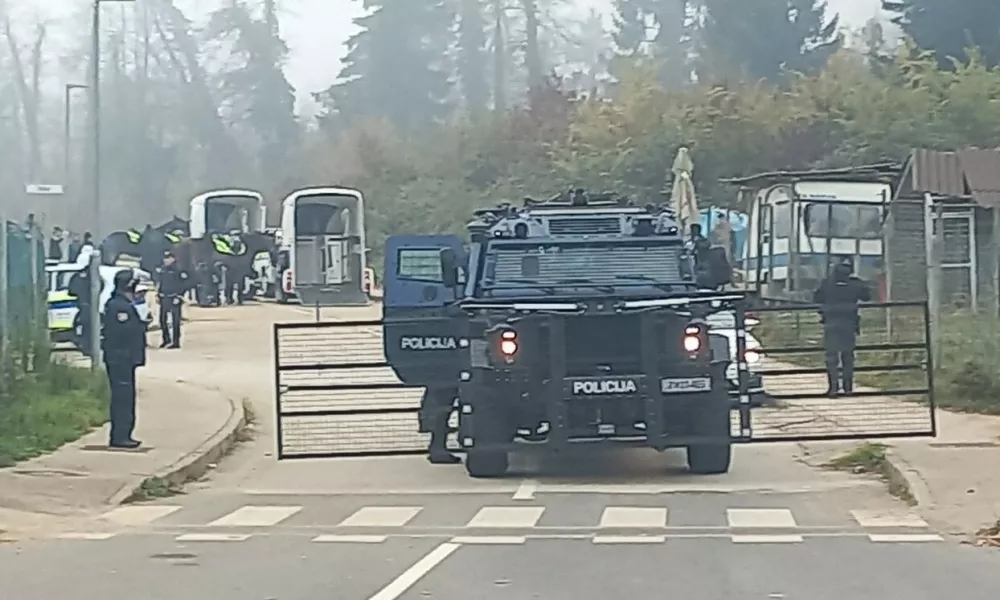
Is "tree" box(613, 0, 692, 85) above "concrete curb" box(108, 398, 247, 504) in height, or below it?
above

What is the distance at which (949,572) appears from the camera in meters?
11.3

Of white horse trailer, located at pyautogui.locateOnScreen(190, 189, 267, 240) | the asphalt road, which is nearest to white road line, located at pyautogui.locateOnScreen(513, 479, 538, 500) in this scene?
the asphalt road

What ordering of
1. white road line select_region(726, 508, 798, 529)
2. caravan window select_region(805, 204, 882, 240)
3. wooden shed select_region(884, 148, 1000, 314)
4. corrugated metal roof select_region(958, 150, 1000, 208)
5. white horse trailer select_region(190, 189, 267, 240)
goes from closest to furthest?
white road line select_region(726, 508, 798, 529) < corrugated metal roof select_region(958, 150, 1000, 208) < wooden shed select_region(884, 148, 1000, 314) < caravan window select_region(805, 204, 882, 240) < white horse trailer select_region(190, 189, 267, 240)

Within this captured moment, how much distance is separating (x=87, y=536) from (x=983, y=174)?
38.5 ft

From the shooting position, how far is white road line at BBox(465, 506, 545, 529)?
13914 millimetres

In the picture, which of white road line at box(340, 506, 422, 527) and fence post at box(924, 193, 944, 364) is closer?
white road line at box(340, 506, 422, 527)

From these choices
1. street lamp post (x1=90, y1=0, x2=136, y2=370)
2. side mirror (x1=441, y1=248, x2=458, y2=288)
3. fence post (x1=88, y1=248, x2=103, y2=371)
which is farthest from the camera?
street lamp post (x1=90, y1=0, x2=136, y2=370)

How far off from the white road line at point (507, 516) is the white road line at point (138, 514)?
8.60 ft

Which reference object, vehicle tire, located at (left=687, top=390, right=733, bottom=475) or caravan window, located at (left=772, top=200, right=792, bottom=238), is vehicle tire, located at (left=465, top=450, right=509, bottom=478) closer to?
vehicle tire, located at (left=687, top=390, right=733, bottom=475)

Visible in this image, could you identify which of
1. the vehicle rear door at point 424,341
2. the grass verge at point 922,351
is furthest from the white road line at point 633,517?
the grass verge at point 922,351

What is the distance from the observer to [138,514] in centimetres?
1503

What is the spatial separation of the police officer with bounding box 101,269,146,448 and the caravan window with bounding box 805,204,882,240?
66.1 feet

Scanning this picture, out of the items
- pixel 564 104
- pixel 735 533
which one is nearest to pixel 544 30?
pixel 564 104

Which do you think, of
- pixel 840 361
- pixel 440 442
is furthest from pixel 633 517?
pixel 840 361
